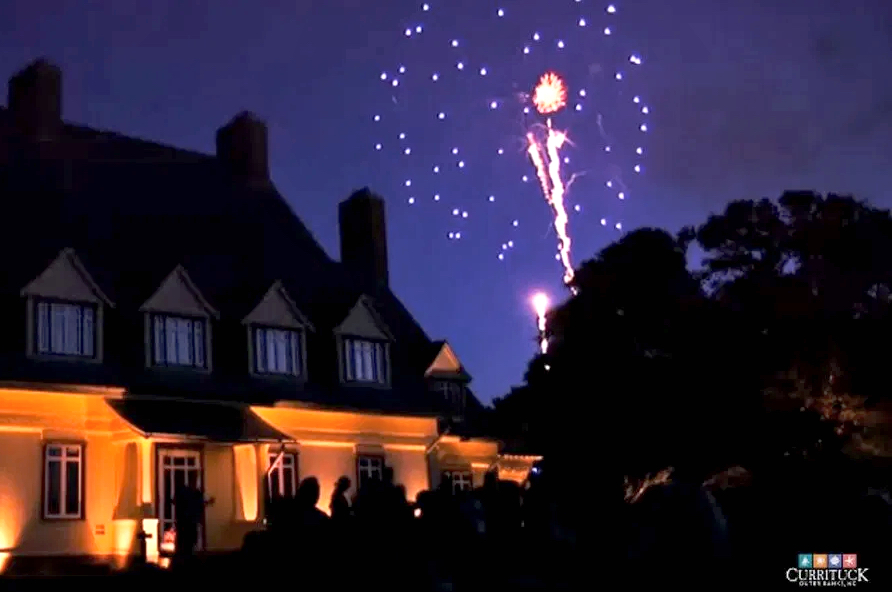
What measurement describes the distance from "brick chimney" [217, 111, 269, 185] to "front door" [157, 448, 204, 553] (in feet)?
32.3

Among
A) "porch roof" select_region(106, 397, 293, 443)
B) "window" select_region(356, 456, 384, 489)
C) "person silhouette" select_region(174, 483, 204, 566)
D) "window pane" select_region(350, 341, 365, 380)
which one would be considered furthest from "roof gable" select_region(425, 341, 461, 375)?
"person silhouette" select_region(174, 483, 204, 566)

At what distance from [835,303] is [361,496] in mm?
22103

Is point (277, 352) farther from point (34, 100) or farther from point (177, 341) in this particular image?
point (34, 100)

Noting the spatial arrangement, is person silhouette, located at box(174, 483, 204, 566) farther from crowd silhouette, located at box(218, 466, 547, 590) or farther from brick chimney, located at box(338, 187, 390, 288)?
brick chimney, located at box(338, 187, 390, 288)

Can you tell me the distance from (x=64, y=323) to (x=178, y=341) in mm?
Result: 2644

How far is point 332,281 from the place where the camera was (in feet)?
99.5

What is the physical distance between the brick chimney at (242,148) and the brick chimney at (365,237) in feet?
8.33

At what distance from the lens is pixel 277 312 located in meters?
26.5

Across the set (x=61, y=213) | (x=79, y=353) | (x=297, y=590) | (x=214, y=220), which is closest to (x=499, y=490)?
(x=297, y=590)

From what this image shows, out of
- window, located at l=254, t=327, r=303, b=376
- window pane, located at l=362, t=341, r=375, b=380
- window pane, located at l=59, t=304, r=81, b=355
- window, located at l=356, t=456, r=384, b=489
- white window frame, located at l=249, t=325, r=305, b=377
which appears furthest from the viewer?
window pane, located at l=362, t=341, r=375, b=380

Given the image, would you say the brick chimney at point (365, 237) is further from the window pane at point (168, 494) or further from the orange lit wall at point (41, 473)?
the orange lit wall at point (41, 473)

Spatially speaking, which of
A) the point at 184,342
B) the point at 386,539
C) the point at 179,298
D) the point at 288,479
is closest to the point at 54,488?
the point at 184,342

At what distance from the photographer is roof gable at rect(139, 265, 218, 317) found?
79.2ft

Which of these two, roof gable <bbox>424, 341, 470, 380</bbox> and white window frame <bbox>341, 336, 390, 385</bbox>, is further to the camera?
roof gable <bbox>424, 341, 470, 380</bbox>
